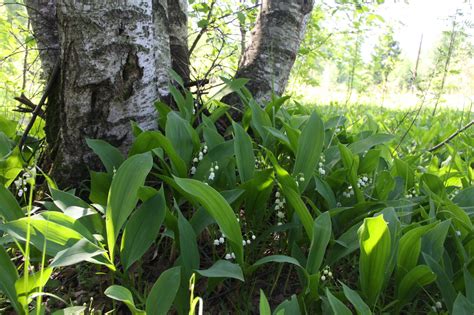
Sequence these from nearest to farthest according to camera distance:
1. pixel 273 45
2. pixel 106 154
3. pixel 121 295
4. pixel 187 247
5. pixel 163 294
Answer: pixel 121 295
pixel 163 294
pixel 187 247
pixel 106 154
pixel 273 45

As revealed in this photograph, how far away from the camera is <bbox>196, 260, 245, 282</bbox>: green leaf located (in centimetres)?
111

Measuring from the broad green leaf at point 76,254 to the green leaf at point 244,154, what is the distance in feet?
2.27

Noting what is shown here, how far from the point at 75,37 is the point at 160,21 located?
2.21 feet

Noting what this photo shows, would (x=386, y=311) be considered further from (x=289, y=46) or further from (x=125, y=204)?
(x=289, y=46)

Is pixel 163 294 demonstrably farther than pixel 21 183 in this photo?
No

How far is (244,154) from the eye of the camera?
1628 mm

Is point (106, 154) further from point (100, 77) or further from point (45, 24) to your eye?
point (45, 24)

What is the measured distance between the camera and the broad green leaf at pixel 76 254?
1002mm

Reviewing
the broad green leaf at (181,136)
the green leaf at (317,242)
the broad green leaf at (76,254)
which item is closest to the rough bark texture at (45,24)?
the broad green leaf at (181,136)

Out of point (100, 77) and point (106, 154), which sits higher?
point (100, 77)

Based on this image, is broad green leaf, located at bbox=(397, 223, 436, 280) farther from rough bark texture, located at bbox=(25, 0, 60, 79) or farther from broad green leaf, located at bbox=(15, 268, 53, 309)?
rough bark texture, located at bbox=(25, 0, 60, 79)

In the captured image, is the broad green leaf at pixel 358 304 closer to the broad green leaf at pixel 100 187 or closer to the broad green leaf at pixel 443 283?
the broad green leaf at pixel 443 283

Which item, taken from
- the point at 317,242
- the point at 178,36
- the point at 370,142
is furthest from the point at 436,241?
the point at 178,36

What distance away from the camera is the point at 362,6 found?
3.69 meters
